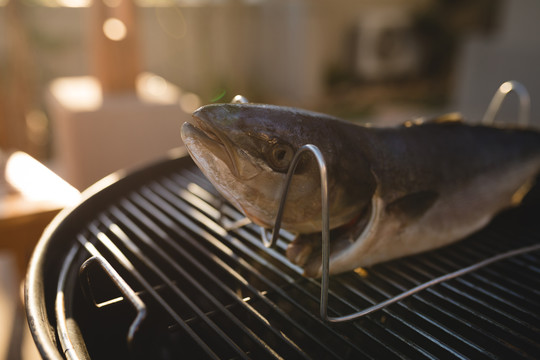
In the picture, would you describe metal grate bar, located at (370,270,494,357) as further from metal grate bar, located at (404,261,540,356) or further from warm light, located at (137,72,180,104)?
warm light, located at (137,72,180,104)

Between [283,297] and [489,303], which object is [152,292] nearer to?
[283,297]

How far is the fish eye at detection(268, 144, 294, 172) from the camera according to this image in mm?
1302

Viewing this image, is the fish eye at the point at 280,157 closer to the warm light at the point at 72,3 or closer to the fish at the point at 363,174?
the fish at the point at 363,174

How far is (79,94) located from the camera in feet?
13.9

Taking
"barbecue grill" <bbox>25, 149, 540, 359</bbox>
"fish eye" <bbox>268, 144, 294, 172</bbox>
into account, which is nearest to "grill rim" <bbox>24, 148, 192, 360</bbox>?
"barbecue grill" <bbox>25, 149, 540, 359</bbox>

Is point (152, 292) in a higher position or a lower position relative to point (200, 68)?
lower

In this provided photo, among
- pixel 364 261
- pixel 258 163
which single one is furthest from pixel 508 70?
pixel 258 163

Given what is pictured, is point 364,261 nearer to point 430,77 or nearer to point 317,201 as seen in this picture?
point 317,201

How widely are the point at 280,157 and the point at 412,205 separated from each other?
0.58m

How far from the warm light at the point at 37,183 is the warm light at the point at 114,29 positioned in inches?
61.4

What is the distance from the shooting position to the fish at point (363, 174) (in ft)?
4.19

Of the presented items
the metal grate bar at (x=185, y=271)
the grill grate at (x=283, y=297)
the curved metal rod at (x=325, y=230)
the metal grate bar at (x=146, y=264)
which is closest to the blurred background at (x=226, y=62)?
the metal grate bar at (x=185, y=271)

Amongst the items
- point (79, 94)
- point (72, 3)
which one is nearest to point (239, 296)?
point (79, 94)

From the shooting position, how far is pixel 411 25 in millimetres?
10391
